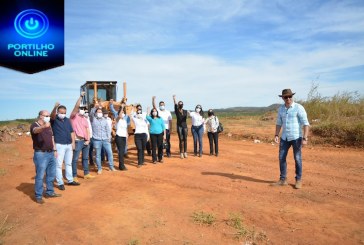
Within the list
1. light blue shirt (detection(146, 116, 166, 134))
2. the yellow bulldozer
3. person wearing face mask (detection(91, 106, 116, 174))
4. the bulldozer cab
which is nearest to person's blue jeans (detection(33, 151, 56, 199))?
person wearing face mask (detection(91, 106, 116, 174))

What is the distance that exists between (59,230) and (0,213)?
6.21 ft

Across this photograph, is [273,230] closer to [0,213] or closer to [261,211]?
[261,211]

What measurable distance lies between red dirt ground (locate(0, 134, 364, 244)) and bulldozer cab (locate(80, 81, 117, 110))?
5708 mm

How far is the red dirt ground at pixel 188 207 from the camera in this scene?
5.01 metres

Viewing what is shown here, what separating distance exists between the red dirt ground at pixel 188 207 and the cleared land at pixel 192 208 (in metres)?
0.02

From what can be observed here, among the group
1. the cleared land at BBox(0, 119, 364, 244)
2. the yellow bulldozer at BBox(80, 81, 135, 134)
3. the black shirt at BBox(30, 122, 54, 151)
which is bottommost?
the cleared land at BBox(0, 119, 364, 244)

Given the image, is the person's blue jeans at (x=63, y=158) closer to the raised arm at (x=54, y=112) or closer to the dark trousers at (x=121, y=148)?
the raised arm at (x=54, y=112)

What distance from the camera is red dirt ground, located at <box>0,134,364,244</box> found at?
16.4 ft

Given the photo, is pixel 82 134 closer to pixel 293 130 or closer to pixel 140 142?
pixel 140 142

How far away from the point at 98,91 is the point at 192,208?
417 inches

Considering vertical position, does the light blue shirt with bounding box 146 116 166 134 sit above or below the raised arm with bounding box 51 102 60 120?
below

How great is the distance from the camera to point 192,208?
20.1 ft

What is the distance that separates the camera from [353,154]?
1169cm

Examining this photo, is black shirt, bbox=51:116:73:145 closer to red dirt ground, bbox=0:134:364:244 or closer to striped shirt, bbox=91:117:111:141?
red dirt ground, bbox=0:134:364:244
